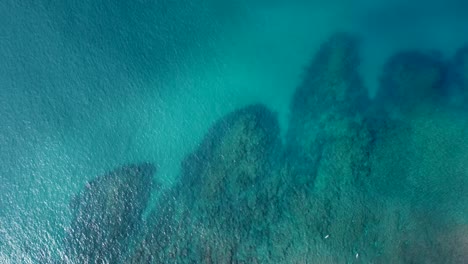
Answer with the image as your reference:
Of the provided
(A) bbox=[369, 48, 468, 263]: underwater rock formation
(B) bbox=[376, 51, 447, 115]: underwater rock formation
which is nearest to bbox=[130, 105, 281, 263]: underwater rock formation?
(A) bbox=[369, 48, 468, 263]: underwater rock formation

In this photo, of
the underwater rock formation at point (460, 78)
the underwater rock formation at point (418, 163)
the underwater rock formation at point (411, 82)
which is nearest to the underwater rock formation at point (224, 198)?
the underwater rock formation at point (418, 163)

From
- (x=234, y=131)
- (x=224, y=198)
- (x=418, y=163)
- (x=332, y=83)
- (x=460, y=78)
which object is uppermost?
(x=332, y=83)

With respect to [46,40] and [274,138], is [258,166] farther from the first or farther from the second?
[46,40]

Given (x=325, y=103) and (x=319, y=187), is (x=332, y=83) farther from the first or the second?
(x=319, y=187)

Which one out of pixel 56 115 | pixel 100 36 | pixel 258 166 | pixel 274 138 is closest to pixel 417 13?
pixel 274 138

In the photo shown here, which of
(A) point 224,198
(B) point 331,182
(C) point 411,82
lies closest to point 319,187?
(B) point 331,182

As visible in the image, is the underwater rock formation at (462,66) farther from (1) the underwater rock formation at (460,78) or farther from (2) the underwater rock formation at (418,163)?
(2) the underwater rock formation at (418,163)

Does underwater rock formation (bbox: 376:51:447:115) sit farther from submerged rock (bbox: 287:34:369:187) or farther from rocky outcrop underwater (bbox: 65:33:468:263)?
submerged rock (bbox: 287:34:369:187)
